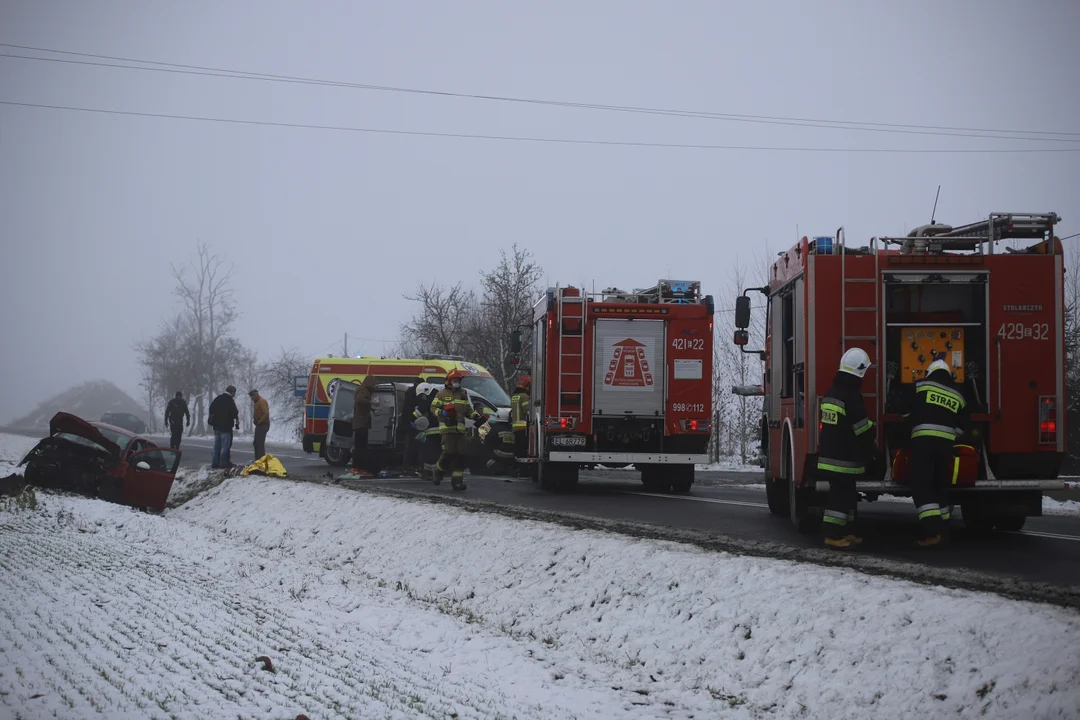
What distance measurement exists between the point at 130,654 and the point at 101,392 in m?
133

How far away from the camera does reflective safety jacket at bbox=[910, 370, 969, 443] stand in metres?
8.75

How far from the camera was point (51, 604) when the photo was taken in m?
8.47

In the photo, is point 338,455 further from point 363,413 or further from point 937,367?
point 937,367

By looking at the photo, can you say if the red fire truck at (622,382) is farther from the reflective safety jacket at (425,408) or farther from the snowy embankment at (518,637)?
the snowy embankment at (518,637)

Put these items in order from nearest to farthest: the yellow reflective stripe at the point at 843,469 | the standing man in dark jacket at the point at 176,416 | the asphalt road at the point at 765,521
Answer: the asphalt road at the point at 765,521, the yellow reflective stripe at the point at 843,469, the standing man in dark jacket at the point at 176,416

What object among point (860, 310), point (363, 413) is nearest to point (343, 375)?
point (363, 413)

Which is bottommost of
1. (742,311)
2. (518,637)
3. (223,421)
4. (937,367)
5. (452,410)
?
(518,637)

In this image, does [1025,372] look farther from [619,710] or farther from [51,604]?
[51,604]

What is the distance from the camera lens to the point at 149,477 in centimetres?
1748

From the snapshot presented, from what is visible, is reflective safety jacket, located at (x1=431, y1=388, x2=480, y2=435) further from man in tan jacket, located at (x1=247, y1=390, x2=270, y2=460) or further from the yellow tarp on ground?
man in tan jacket, located at (x1=247, y1=390, x2=270, y2=460)

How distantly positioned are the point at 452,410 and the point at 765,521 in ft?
20.8

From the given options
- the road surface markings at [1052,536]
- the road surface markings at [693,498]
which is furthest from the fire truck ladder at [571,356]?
the road surface markings at [1052,536]

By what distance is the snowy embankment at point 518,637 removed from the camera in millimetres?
5488

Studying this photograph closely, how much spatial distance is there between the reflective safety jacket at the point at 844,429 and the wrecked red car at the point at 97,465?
12.4 metres
